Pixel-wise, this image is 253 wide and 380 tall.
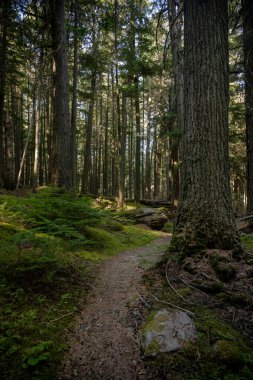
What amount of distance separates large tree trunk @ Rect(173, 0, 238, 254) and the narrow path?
1276 mm

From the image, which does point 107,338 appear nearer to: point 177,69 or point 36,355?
point 36,355

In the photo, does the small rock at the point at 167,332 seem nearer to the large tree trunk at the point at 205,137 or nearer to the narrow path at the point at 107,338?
the narrow path at the point at 107,338

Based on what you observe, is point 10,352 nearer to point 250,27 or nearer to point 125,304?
point 125,304

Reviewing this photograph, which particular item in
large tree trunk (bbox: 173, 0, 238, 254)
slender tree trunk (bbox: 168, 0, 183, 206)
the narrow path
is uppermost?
slender tree trunk (bbox: 168, 0, 183, 206)

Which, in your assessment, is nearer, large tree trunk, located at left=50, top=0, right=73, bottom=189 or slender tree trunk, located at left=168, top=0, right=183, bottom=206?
large tree trunk, located at left=50, top=0, right=73, bottom=189

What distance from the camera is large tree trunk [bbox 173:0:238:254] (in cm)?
421

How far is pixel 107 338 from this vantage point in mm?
2816

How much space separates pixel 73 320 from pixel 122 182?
1359 cm

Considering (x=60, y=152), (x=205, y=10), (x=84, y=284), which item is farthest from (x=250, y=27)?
(x=84, y=284)

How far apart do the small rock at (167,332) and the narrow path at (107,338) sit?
165mm

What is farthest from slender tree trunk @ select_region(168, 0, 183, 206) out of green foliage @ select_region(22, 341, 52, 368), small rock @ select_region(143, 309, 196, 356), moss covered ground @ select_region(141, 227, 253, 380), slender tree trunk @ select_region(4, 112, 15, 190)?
green foliage @ select_region(22, 341, 52, 368)

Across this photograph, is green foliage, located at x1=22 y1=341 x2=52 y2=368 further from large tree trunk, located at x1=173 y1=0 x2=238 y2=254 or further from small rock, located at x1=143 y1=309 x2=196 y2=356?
large tree trunk, located at x1=173 y1=0 x2=238 y2=254

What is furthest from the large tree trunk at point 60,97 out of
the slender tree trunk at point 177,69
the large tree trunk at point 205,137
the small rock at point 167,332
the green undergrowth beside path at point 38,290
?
the small rock at point 167,332

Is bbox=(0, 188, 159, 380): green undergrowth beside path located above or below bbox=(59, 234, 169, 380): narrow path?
above
